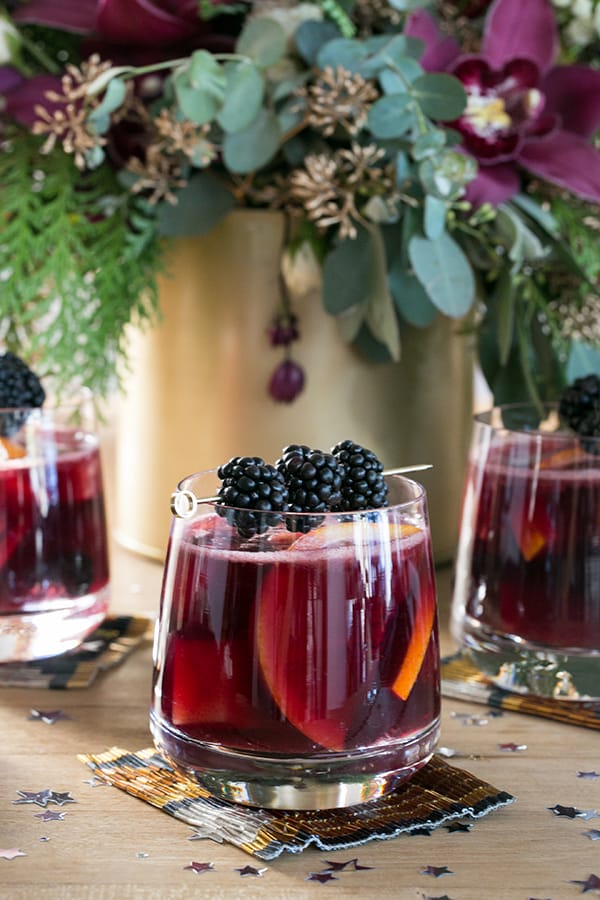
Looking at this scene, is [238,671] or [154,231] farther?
[154,231]

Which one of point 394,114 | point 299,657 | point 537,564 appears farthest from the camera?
point 394,114

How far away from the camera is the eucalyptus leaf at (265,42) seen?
972 mm

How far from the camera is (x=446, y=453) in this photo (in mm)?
1160

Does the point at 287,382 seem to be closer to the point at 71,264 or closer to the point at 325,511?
the point at 71,264

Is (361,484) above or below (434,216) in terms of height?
below

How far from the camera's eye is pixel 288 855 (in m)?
0.63

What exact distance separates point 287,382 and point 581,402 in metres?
0.29

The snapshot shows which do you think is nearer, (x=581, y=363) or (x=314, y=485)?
(x=314, y=485)

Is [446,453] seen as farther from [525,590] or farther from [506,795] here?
[506,795]

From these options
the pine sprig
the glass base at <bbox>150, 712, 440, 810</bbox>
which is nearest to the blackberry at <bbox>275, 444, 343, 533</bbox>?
the glass base at <bbox>150, 712, 440, 810</bbox>

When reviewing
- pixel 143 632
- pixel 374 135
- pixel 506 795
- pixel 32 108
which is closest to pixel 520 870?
pixel 506 795

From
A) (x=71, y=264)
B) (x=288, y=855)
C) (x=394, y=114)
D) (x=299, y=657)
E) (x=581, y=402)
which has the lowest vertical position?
(x=288, y=855)

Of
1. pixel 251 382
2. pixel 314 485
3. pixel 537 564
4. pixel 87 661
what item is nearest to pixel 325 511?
pixel 314 485

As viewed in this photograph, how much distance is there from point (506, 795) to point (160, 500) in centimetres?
54
